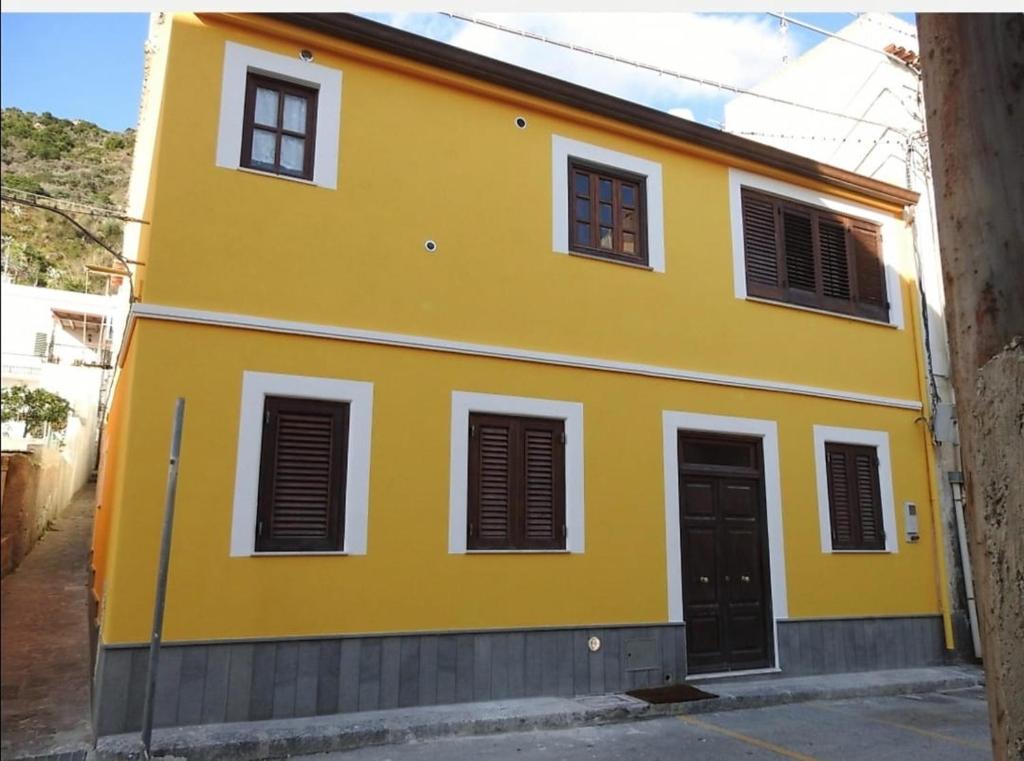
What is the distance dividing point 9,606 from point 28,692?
403 centimetres

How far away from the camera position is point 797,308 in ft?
34.4

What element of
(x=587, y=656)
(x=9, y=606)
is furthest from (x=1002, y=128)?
(x=9, y=606)

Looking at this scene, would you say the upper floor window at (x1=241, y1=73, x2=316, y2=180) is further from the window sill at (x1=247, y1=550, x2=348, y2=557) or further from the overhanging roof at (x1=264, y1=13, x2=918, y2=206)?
the window sill at (x1=247, y1=550, x2=348, y2=557)

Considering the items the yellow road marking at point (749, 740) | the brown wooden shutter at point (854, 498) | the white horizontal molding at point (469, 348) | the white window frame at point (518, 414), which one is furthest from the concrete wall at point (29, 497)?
the brown wooden shutter at point (854, 498)

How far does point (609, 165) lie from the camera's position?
9.41 metres

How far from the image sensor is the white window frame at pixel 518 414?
7.79 metres

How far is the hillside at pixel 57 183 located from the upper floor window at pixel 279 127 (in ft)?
5.90

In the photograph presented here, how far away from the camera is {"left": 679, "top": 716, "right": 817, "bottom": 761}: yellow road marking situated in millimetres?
6613

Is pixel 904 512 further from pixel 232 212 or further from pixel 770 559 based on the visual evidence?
pixel 232 212

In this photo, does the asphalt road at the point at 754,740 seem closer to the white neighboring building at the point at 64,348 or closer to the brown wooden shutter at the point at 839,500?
the brown wooden shutter at the point at 839,500

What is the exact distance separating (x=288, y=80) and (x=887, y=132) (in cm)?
957

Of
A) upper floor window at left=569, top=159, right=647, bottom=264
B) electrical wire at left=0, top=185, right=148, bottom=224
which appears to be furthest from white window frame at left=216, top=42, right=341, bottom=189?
upper floor window at left=569, top=159, right=647, bottom=264

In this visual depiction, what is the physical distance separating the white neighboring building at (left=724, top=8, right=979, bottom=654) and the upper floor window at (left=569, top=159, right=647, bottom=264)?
10.9ft

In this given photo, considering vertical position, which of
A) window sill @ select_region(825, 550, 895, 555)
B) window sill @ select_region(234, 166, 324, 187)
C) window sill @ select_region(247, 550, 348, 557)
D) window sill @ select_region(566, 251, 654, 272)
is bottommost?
window sill @ select_region(247, 550, 348, 557)
